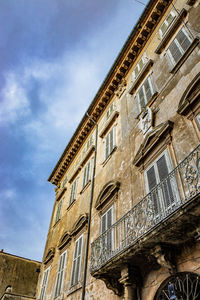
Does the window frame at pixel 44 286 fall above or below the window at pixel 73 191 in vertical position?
below

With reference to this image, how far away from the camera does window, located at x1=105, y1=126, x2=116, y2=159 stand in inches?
427

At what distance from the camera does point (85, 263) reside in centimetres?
846

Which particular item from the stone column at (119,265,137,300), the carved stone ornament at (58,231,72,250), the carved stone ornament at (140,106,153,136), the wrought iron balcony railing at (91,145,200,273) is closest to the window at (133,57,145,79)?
the carved stone ornament at (140,106,153,136)

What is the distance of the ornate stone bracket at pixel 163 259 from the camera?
4977mm

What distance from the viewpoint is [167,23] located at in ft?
32.2

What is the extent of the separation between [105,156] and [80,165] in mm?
3360

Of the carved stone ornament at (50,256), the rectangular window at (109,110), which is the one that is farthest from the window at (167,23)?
the carved stone ornament at (50,256)

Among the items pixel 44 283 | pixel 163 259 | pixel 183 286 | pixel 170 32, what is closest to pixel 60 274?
pixel 44 283

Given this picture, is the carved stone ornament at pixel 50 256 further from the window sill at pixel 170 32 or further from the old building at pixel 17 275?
the window sill at pixel 170 32

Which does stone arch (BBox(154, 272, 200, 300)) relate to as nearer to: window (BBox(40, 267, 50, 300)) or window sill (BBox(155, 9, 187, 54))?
window sill (BBox(155, 9, 187, 54))

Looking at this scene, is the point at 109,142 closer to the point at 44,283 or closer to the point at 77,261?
the point at 77,261

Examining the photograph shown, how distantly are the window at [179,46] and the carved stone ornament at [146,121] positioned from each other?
6.38 ft

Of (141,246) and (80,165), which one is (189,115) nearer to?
(141,246)

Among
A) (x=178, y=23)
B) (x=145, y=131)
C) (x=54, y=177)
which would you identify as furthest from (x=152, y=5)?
(x=54, y=177)
